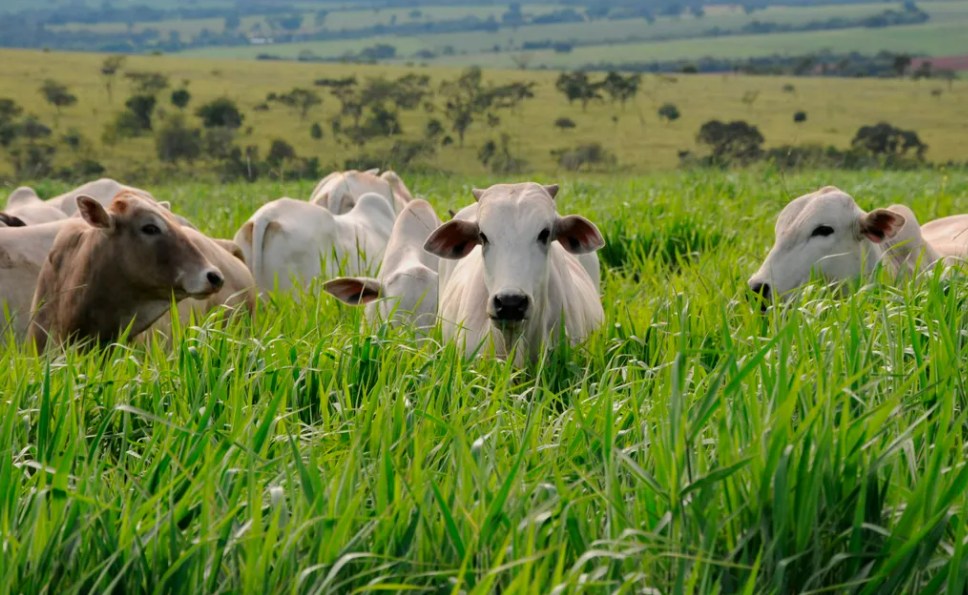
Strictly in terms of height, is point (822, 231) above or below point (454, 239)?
below

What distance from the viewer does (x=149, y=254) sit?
19.1 feet

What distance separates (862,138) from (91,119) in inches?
1274

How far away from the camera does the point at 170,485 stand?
2.93m

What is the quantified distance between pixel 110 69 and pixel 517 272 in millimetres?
67521

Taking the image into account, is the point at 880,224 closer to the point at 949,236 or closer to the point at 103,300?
the point at 949,236

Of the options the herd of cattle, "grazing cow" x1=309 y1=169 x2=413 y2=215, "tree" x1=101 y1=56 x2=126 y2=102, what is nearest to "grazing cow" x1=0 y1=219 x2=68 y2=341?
the herd of cattle

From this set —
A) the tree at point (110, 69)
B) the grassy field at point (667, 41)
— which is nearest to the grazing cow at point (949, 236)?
the tree at point (110, 69)

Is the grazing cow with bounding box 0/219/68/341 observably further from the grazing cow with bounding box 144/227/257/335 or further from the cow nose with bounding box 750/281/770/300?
the cow nose with bounding box 750/281/770/300

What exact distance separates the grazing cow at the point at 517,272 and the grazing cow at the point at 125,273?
3.93ft

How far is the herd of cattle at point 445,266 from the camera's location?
5.07m

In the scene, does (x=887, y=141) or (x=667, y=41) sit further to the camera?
(x=667, y=41)

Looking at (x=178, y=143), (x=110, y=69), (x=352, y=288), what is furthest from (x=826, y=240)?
(x=110, y=69)

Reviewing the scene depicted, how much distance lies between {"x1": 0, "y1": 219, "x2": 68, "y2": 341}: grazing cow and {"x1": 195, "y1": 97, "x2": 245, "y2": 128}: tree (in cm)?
4292

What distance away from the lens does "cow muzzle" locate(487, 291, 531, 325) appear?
4730 mm
